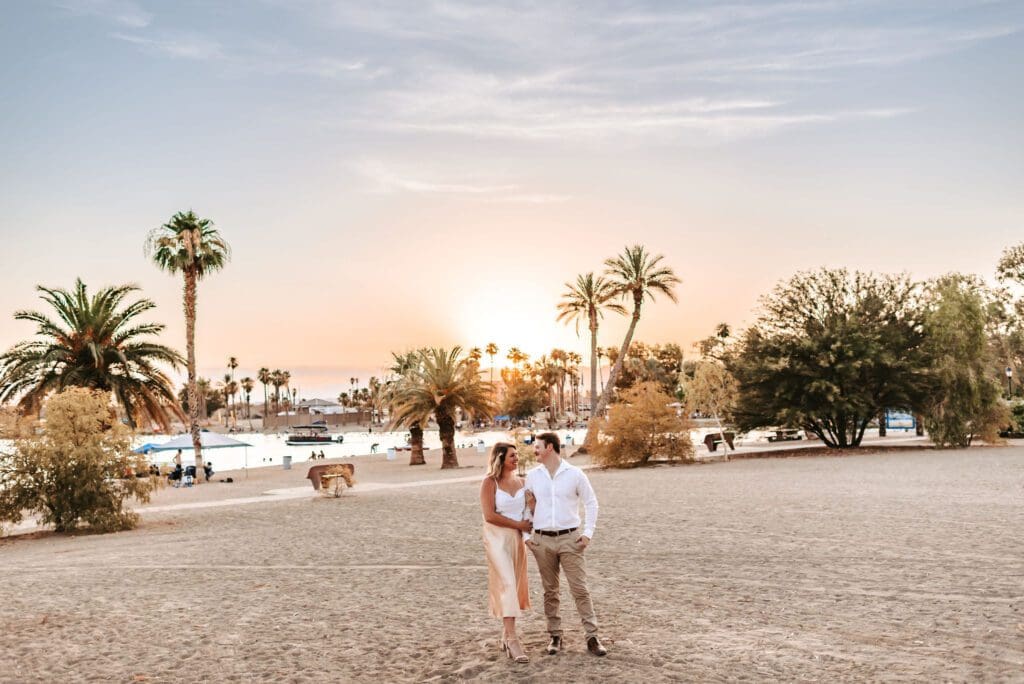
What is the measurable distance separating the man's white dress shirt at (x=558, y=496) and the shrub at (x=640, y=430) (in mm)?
27349

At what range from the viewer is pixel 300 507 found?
22.8 metres

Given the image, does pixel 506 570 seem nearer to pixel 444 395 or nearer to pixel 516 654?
pixel 516 654

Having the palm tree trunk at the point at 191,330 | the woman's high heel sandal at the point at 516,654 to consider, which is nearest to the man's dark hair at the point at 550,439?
the woman's high heel sandal at the point at 516,654

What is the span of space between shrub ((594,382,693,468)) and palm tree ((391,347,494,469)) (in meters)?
8.77

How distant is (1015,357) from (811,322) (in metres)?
36.9

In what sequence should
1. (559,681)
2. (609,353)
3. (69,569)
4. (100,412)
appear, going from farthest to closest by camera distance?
(609,353) < (100,412) < (69,569) < (559,681)

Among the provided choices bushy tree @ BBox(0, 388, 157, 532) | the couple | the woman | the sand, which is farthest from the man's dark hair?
bushy tree @ BBox(0, 388, 157, 532)

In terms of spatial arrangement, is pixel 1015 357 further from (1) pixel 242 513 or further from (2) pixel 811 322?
(1) pixel 242 513

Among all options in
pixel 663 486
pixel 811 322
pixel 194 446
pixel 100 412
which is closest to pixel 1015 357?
pixel 811 322

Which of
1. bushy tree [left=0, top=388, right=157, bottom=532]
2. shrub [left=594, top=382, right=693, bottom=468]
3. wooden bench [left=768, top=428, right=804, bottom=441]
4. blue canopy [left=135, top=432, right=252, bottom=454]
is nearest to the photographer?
bushy tree [left=0, top=388, right=157, bottom=532]

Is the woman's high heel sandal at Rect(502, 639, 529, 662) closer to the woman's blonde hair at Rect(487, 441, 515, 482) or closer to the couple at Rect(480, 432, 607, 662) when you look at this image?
A: the couple at Rect(480, 432, 607, 662)

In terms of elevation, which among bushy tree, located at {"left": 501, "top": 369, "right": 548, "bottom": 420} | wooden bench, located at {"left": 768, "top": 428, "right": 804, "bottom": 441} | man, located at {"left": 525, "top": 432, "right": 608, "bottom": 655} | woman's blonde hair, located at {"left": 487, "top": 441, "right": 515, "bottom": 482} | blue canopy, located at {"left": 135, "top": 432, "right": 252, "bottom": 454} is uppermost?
bushy tree, located at {"left": 501, "top": 369, "right": 548, "bottom": 420}

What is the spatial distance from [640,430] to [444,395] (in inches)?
440

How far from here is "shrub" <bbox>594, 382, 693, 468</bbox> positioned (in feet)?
113
